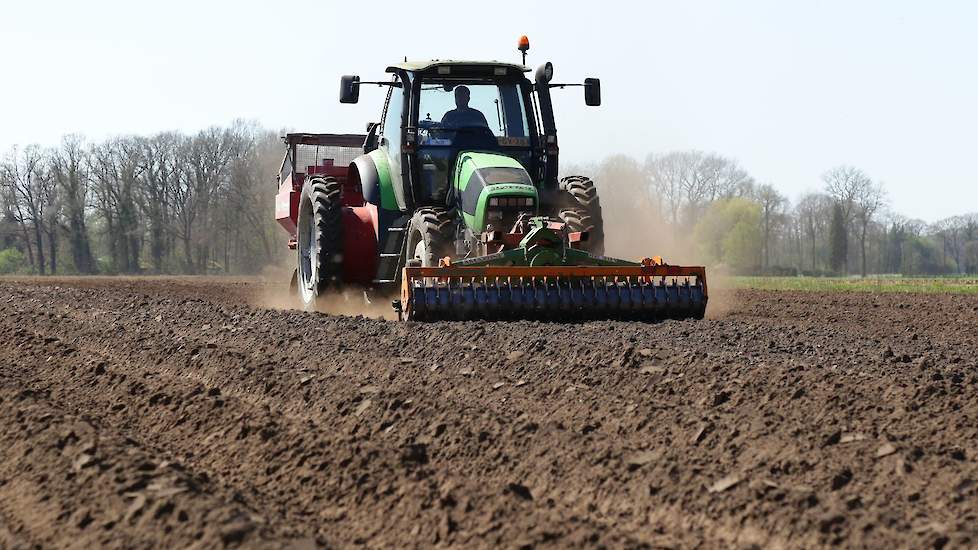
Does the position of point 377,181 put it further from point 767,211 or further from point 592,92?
point 767,211

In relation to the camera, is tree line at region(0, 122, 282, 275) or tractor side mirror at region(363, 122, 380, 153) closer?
tractor side mirror at region(363, 122, 380, 153)

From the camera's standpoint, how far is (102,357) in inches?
338

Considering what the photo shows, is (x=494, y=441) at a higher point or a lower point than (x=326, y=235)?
lower

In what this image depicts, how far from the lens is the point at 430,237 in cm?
1034

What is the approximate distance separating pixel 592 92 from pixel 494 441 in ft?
22.1

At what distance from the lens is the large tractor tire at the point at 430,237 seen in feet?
33.8

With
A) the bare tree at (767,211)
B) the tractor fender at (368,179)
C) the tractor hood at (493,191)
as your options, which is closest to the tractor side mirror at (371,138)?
the tractor fender at (368,179)

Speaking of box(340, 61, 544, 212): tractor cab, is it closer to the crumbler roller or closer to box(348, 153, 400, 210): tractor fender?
box(348, 153, 400, 210): tractor fender

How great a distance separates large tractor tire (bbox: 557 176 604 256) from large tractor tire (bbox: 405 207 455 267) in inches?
47.2

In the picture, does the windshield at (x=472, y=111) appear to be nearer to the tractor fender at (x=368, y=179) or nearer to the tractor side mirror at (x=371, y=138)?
the tractor fender at (x=368, y=179)

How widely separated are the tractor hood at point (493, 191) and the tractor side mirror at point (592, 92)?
1.01 meters

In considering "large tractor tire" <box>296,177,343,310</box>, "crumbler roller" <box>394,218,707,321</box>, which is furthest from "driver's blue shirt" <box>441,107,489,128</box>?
"crumbler roller" <box>394,218,707,321</box>

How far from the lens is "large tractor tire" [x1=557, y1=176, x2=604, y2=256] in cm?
1090

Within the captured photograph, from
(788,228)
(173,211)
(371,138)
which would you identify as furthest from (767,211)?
(371,138)
